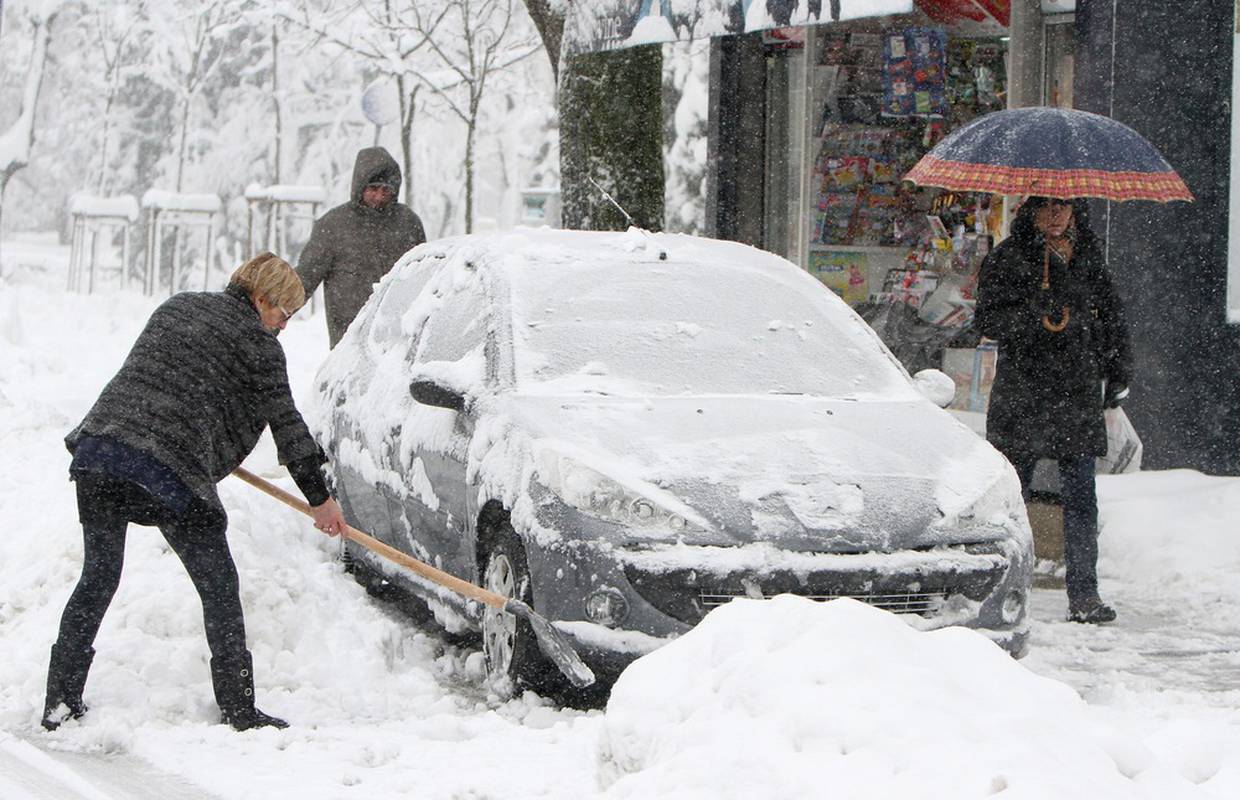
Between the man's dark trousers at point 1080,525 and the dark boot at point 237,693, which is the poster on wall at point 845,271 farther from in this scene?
the dark boot at point 237,693

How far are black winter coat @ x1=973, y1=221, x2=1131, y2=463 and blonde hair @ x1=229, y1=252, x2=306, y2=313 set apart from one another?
3721 mm

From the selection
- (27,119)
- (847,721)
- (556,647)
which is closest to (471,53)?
(27,119)

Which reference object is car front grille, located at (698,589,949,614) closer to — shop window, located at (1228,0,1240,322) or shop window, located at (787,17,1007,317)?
shop window, located at (1228,0,1240,322)

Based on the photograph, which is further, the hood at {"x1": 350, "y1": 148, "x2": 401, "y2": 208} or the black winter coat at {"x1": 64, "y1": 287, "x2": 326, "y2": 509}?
the hood at {"x1": 350, "y1": 148, "x2": 401, "y2": 208}

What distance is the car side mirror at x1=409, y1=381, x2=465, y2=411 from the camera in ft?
21.9

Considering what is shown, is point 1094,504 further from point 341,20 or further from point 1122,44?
point 341,20

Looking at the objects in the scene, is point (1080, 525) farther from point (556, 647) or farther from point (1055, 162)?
point (556, 647)

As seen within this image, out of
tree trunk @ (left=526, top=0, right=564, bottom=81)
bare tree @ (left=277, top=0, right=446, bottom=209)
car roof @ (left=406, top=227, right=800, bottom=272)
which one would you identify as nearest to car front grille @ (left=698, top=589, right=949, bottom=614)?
car roof @ (left=406, top=227, right=800, bottom=272)

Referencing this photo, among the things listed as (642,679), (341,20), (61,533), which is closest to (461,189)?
(341,20)

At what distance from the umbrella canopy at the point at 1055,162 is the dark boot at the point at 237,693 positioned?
4073mm

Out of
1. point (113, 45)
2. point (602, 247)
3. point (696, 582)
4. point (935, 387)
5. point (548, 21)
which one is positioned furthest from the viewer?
point (113, 45)

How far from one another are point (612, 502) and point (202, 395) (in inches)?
51.9

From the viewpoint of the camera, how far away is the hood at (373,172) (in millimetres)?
10766

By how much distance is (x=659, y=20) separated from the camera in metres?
11.4
